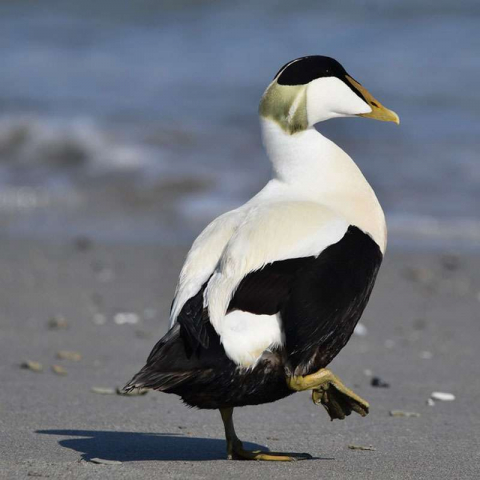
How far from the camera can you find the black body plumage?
2.91 meters

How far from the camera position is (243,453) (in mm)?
3260

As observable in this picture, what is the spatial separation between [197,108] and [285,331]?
1010cm

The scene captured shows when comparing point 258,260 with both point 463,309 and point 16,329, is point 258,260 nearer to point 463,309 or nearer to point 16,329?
point 16,329

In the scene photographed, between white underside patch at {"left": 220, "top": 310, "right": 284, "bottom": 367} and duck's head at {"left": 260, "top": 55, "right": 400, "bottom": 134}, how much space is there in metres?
0.75

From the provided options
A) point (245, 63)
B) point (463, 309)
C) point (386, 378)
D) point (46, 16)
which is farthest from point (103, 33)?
point (386, 378)

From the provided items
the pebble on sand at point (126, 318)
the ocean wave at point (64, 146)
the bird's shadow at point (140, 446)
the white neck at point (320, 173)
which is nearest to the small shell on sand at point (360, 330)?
the pebble on sand at point (126, 318)

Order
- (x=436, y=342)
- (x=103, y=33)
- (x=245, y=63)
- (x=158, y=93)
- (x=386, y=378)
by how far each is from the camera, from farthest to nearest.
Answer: (x=103, y=33), (x=245, y=63), (x=158, y=93), (x=436, y=342), (x=386, y=378)

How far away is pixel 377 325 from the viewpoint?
5910 mm

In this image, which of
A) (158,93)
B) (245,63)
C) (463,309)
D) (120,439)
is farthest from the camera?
(245,63)

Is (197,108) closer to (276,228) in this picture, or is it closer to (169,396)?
(169,396)

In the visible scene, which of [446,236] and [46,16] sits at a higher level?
[46,16]

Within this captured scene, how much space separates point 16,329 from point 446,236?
3994 mm

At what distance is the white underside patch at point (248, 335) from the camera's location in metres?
2.91

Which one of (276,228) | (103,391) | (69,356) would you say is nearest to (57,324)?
(69,356)
